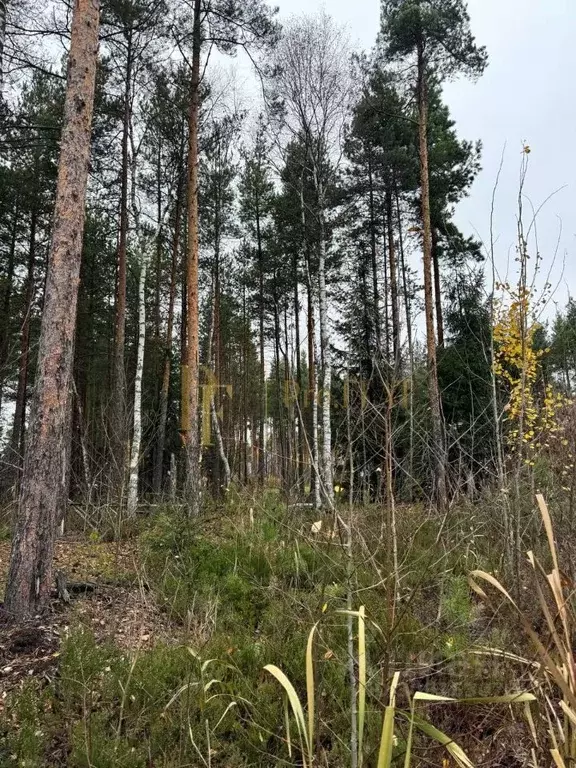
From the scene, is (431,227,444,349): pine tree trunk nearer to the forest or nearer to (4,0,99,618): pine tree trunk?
the forest

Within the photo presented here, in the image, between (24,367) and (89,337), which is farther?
(89,337)

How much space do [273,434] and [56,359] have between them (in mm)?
6464

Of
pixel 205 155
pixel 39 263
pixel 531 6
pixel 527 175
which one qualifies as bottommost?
pixel 527 175

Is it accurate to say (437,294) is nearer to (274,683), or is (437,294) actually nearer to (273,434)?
(273,434)

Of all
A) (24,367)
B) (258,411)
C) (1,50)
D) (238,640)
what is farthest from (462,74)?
(258,411)

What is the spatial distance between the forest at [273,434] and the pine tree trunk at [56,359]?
2 cm

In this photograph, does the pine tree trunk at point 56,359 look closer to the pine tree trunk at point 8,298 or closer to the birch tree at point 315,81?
the birch tree at point 315,81

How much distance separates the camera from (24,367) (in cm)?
1384

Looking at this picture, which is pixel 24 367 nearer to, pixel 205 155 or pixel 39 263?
pixel 39 263

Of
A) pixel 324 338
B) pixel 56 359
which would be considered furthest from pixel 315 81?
pixel 56 359

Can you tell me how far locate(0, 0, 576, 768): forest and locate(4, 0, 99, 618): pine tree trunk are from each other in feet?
0.07

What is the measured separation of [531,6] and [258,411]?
21.8 m

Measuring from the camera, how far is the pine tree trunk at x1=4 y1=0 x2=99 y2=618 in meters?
3.75

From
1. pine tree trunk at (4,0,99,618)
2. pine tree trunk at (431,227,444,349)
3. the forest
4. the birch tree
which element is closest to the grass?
the forest
